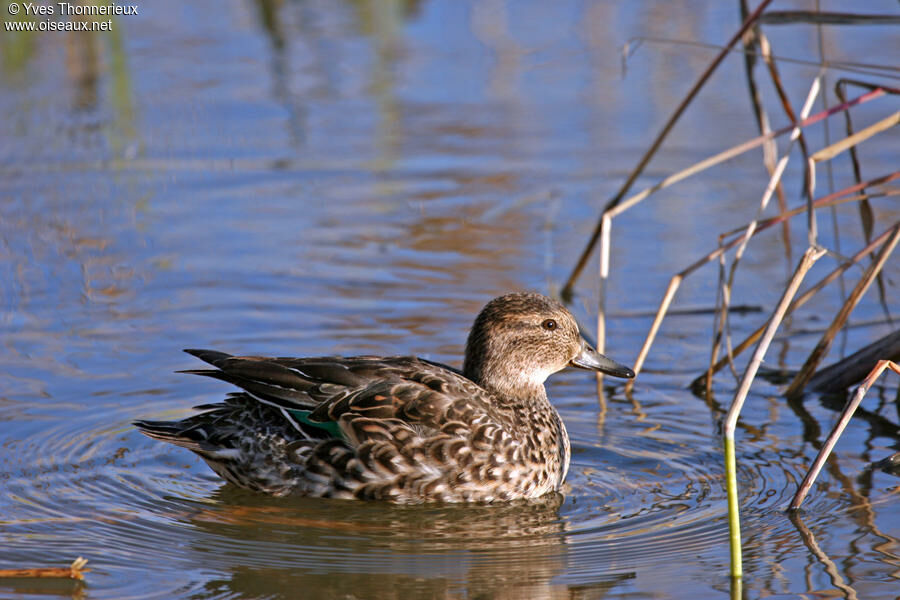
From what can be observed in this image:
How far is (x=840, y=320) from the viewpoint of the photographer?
644cm

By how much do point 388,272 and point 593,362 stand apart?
246 cm

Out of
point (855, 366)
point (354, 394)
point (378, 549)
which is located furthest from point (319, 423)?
point (855, 366)

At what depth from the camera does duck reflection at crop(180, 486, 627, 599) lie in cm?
497

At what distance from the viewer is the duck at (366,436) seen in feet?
19.6

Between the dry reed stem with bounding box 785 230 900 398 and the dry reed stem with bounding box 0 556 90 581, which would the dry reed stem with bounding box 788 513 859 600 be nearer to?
the dry reed stem with bounding box 785 230 900 398

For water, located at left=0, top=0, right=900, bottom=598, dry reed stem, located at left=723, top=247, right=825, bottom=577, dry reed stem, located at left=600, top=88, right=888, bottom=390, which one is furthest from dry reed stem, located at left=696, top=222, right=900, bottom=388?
dry reed stem, located at left=723, top=247, right=825, bottom=577

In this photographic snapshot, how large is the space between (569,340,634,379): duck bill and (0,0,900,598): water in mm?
317

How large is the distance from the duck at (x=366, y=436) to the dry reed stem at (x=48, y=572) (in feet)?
3.82

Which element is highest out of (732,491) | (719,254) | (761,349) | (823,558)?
(719,254)

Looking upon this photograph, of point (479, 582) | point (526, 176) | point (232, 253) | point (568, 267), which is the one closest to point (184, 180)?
point (232, 253)

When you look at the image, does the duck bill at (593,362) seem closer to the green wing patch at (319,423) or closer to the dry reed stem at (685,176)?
the dry reed stem at (685,176)

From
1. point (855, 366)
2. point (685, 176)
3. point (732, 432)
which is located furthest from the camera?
point (685, 176)

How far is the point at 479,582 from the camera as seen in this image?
5.01 metres

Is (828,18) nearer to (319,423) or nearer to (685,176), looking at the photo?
(685,176)
